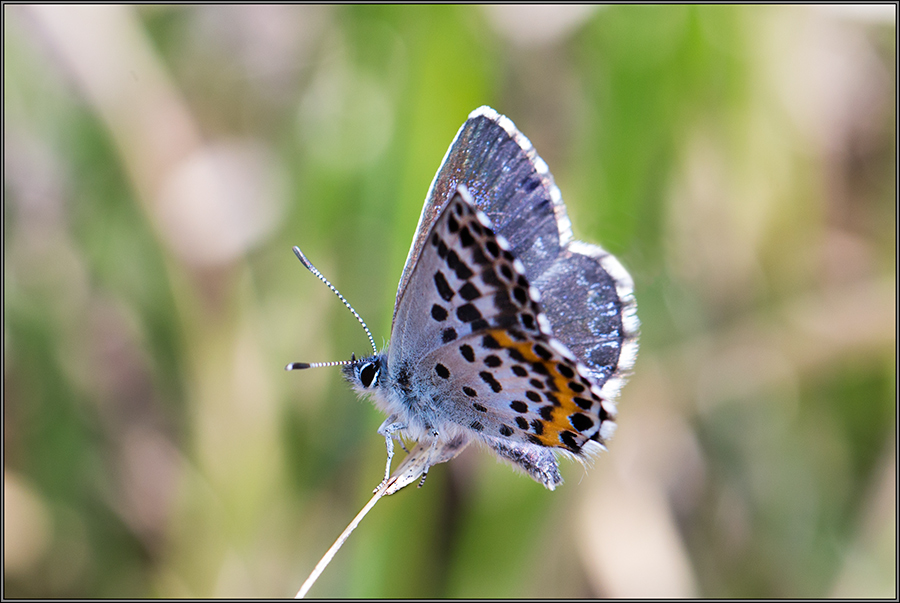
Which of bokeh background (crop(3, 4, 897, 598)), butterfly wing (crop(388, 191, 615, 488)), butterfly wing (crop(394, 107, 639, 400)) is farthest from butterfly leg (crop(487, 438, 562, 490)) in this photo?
bokeh background (crop(3, 4, 897, 598))

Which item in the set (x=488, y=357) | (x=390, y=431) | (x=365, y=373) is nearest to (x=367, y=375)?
(x=365, y=373)

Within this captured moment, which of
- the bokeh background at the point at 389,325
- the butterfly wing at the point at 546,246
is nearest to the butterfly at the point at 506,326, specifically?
the butterfly wing at the point at 546,246

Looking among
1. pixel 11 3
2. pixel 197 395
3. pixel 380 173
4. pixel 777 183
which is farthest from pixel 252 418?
pixel 777 183

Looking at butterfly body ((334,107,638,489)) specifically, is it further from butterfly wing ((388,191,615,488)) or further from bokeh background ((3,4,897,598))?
bokeh background ((3,4,897,598))

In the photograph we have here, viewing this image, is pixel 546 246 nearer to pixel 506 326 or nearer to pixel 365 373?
pixel 506 326

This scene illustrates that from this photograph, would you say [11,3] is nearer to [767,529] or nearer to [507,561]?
[507,561]

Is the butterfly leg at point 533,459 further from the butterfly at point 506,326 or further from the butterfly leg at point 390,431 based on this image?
the butterfly leg at point 390,431

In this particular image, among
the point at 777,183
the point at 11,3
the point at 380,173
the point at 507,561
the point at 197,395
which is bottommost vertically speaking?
the point at 507,561
